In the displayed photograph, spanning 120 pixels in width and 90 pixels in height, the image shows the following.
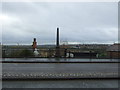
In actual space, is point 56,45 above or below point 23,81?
above

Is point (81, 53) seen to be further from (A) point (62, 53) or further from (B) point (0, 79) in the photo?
(B) point (0, 79)

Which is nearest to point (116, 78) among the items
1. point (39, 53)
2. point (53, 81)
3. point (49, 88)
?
point (53, 81)

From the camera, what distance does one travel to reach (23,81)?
6.86 meters

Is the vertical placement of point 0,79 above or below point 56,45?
below

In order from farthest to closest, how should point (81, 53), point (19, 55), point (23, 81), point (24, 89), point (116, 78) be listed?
point (81, 53) → point (19, 55) → point (116, 78) → point (23, 81) → point (24, 89)

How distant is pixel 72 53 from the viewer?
66.7 feet

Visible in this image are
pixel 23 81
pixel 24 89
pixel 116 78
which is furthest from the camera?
pixel 116 78

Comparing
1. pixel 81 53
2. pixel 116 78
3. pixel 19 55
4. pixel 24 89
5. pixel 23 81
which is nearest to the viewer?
pixel 24 89

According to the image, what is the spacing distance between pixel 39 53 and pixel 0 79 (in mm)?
12498

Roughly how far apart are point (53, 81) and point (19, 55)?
12.6 meters

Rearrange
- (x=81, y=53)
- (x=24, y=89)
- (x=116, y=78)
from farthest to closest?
(x=81, y=53)
(x=116, y=78)
(x=24, y=89)

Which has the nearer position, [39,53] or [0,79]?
[0,79]

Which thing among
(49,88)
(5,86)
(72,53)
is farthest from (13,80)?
(72,53)

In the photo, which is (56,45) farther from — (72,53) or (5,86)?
(5,86)
